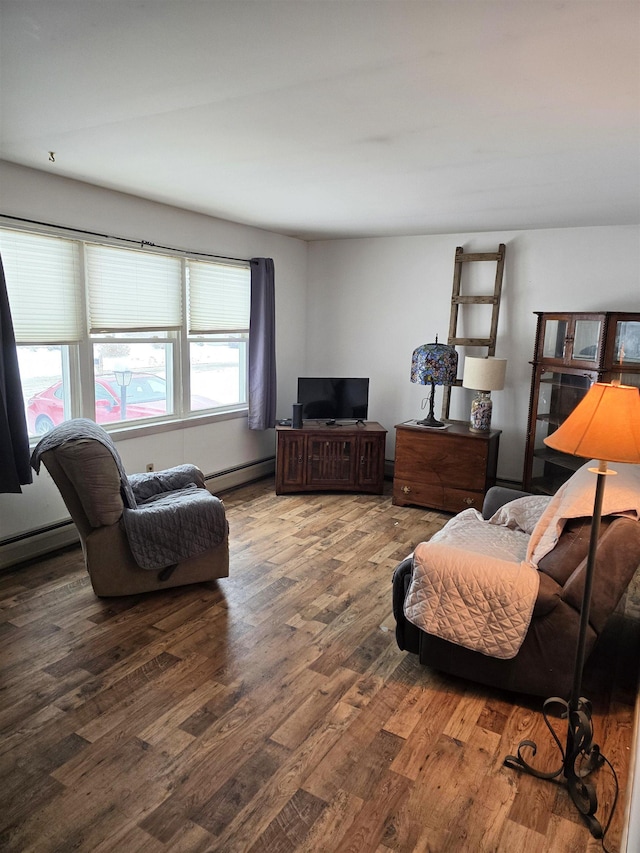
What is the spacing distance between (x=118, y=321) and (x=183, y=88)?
88.9 inches

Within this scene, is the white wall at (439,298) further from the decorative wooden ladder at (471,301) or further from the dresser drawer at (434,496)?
the dresser drawer at (434,496)

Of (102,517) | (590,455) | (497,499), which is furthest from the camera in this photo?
(497,499)

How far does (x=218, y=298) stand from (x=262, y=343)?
0.56 meters

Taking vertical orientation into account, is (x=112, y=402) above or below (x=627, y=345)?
below

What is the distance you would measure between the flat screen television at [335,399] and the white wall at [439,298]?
418mm

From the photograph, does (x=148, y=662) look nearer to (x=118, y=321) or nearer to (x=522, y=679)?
(x=522, y=679)

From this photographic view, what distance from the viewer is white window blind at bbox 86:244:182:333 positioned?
383 centimetres

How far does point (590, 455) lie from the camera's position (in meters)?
1.73

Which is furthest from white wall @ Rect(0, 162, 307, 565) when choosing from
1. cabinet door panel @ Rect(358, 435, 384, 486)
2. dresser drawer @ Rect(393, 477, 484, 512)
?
dresser drawer @ Rect(393, 477, 484, 512)

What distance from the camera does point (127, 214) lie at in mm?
3949

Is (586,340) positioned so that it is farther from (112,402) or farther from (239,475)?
(112,402)

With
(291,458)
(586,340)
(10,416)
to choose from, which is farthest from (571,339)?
(10,416)

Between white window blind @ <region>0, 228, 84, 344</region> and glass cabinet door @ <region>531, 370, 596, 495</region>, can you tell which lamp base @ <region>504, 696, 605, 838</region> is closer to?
glass cabinet door @ <region>531, 370, 596, 495</region>

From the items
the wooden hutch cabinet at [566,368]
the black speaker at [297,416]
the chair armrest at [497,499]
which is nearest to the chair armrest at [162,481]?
the black speaker at [297,416]
